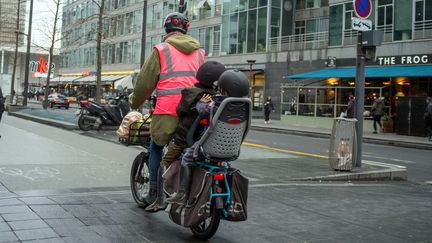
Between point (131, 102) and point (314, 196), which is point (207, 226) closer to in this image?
point (131, 102)

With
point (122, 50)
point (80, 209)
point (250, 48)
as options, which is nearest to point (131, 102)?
point (80, 209)

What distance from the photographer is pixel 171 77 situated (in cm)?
471

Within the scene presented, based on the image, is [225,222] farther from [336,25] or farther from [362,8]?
[336,25]

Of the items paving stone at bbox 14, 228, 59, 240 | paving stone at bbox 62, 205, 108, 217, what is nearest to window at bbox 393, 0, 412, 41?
paving stone at bbox 62, 205, 108, 217

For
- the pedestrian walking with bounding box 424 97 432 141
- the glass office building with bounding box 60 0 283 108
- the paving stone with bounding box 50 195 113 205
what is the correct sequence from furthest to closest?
the glass office building with bounding box 60 0 283 108
the pedestrian walking with bounding box 424 97 432 141
the paving stone with bounding box 50 195 113 205

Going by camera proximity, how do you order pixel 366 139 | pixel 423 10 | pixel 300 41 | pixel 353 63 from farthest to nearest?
pixel 300 41, pixel 353 63, pixel 423 10, pixel 366 139

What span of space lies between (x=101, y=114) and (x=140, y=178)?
12068mm

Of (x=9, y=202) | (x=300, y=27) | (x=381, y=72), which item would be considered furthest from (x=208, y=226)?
(x=300, y=27)

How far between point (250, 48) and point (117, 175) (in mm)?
32835

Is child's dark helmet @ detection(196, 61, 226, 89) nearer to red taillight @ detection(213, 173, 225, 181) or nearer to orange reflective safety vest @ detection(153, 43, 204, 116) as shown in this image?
orange reflective safety vest @ detection(153, 43, 204, 116)

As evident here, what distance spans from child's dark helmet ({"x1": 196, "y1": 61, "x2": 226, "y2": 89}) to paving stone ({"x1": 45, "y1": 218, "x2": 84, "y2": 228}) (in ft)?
5.94

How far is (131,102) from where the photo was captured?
16.3ft

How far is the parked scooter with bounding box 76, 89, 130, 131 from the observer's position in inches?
674

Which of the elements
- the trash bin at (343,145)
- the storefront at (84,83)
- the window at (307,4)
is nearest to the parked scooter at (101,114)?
the trash bin at (343,145)
